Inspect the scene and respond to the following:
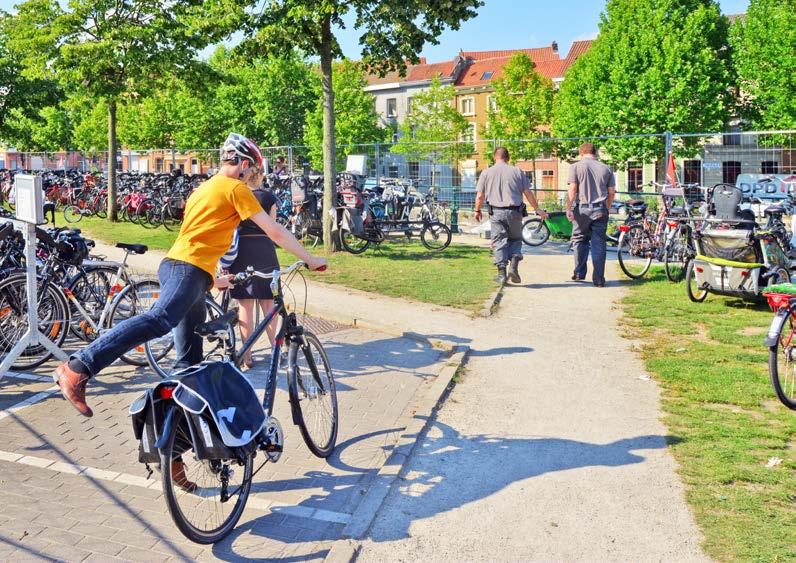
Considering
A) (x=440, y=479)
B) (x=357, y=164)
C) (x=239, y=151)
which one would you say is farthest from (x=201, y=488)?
(x=357, y=164)

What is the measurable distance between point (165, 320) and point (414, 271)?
875cm

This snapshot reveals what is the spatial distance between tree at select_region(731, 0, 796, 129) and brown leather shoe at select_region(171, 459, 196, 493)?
127 feet

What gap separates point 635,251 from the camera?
44.8 feet

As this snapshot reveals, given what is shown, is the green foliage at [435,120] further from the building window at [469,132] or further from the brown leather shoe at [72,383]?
the brown leather shoe at [72,383]

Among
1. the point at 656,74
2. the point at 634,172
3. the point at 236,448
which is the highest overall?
the point at 656,74

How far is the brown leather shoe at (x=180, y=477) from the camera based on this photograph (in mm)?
3773

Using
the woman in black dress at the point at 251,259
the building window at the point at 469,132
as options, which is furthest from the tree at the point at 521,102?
the woman in black dress at the point at 251,259

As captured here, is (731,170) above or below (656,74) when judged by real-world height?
below

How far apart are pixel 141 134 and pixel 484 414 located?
220ft

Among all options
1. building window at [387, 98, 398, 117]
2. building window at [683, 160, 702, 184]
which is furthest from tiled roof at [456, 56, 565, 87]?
building window at [683, 160, 702, 184]

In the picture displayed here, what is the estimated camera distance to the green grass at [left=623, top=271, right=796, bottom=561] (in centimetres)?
405

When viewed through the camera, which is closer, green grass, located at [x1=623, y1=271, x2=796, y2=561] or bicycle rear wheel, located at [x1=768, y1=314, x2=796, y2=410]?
green grass, located at [x1=623, y1=271, x2=796, y2=561]

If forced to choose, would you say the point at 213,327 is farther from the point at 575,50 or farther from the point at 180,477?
the point at 575,50

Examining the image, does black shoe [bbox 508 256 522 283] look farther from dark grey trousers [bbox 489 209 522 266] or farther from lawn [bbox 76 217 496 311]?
lawn [bbox 76 217 496 311]
